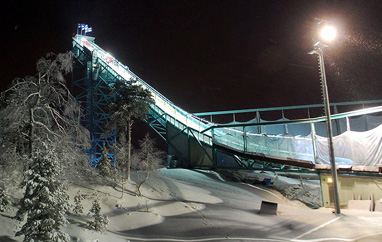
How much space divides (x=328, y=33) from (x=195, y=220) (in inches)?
389

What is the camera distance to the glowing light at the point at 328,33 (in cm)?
1301

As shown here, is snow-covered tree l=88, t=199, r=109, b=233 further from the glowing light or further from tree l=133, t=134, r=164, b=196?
the glowing light

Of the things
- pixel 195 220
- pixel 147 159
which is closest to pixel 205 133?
pixel 147 159

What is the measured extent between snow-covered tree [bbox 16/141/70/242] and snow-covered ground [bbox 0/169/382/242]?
1252 mm

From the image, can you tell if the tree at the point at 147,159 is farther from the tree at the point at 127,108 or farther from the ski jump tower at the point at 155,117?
the ski jump tower at the point at 155,117

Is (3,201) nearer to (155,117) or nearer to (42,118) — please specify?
(42,118)

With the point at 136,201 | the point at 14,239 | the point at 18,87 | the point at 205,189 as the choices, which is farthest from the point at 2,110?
the point at 205,189

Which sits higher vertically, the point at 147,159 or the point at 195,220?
the point at 147,159

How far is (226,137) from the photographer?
89.8ft

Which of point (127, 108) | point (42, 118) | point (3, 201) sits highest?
point (127, 108)

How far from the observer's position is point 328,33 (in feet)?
42.9

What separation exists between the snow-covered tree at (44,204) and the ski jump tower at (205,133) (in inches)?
569

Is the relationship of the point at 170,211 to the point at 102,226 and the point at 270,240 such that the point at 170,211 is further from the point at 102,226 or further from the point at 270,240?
the point at 270,240

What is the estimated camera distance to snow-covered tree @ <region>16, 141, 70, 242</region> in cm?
811
